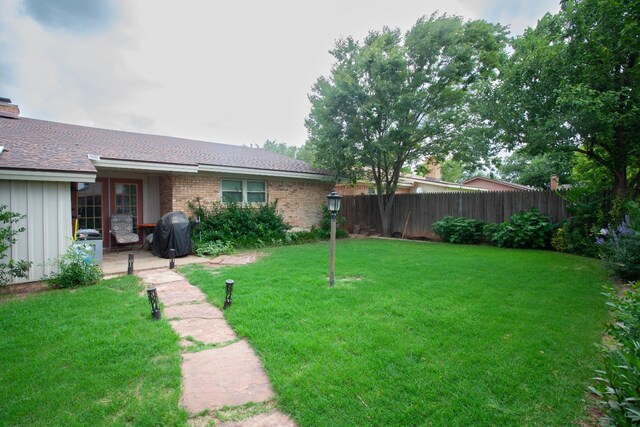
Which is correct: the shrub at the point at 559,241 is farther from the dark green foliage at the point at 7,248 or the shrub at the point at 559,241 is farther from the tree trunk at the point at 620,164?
the dark green foliage at the point at 7,248

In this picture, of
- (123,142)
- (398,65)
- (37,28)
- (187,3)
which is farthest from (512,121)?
(37,28)

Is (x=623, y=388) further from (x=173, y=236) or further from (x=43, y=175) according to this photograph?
(x=173, y=236)

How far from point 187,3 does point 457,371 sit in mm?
11157

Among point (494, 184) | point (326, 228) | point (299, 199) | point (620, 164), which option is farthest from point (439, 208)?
point (494, 184)

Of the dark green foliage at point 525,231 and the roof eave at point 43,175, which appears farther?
the dark green foliage at point 525,231

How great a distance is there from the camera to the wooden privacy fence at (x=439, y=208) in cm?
964

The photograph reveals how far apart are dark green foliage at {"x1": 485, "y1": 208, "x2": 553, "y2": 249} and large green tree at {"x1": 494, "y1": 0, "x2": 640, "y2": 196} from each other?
1.79 m

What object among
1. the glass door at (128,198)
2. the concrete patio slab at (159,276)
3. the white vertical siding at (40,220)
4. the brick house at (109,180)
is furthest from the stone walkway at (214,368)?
the glass door at (128,198)

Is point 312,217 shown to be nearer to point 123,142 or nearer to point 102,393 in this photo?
point 123,142

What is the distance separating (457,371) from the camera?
2625 mm

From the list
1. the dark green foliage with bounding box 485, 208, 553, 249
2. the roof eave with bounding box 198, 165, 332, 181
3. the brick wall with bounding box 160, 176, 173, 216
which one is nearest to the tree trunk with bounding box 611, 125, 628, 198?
the dark green foliage with bounding box 485, 208, 553, 249

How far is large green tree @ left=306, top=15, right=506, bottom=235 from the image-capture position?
35.5 ft

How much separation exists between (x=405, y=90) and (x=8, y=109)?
1334 centimetres

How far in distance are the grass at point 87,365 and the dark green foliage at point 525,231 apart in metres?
9.35
